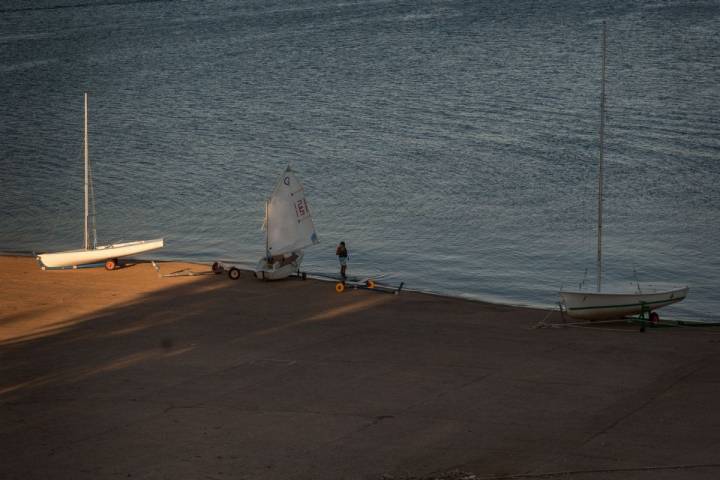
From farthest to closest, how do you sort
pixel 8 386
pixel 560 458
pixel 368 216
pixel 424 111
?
pixel 424 111
pixel 368 216
pixel 8 386
pixel 560 458

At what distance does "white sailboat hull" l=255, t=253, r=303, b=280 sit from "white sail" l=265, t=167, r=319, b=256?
3.65 feet

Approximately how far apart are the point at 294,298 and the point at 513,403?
14224 mm

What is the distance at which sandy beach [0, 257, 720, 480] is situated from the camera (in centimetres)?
2230

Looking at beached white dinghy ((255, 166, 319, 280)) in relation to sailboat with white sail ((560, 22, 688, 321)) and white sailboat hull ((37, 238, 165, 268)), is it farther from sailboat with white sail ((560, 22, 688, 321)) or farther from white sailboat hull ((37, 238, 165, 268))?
sailboat with white sail ((560, 22, 688, 321))

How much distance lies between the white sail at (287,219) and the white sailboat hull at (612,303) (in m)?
12.8

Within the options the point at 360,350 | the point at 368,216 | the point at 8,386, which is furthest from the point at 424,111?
the point at 8,386

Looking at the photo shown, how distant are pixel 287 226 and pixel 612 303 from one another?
14558 millimetres

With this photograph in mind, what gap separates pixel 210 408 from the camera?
2586 centimetres

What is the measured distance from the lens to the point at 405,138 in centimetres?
6925

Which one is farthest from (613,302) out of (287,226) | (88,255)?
(88,255)

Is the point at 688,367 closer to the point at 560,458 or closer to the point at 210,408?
the point at 560,458

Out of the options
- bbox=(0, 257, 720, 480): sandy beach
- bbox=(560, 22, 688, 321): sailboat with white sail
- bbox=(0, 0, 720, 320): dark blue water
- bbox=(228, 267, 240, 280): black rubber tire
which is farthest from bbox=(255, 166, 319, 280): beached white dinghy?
bbox=(560, 22, 688, 321): sailboat with white sail

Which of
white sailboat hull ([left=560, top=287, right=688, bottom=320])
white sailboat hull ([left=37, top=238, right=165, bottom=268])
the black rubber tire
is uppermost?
white sailboat hull ([left=37, top=238, right=165, bottom=268])

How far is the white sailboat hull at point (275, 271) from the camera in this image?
4119 centimetres
